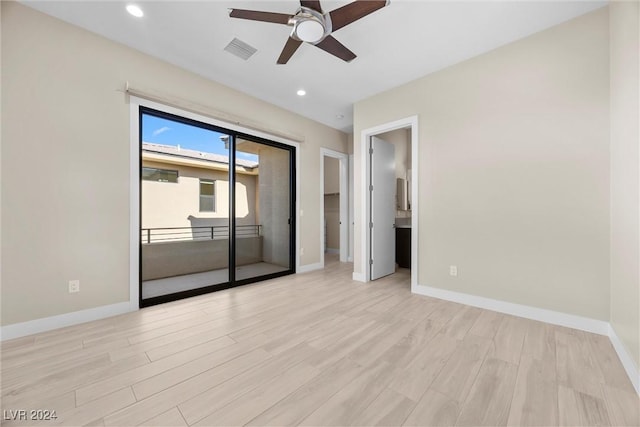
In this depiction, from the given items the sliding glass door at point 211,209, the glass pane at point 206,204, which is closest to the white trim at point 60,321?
the sliding glass door at point 211,209

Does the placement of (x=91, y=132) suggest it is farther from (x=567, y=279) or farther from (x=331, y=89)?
(x=567, y=279)

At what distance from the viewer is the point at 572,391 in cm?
144

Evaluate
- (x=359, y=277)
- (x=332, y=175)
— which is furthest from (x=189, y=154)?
(x=359, y=277)

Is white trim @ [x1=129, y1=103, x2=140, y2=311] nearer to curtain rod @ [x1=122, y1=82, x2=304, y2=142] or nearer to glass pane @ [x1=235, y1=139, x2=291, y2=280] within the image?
curtain rod @ [x1=122, y1=82, x2=304, y2=142]

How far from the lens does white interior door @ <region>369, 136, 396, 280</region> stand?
393cm

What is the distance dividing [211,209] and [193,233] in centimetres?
60

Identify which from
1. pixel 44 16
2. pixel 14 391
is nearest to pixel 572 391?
pixel 14 391

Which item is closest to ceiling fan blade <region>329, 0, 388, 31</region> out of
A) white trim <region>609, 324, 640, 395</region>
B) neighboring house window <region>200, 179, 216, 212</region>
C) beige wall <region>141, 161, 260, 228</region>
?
beige wall <region>141, 161, 260, 228</region>

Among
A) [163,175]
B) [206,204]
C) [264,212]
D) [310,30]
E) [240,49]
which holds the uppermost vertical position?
[240,49]

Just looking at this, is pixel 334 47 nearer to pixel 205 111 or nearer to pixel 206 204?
pixel 205 111

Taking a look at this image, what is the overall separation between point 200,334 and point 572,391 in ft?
8.78

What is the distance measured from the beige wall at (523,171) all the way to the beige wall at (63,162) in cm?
356

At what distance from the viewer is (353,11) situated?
1.86m

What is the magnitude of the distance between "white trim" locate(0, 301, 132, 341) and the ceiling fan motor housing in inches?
127
